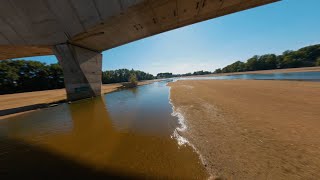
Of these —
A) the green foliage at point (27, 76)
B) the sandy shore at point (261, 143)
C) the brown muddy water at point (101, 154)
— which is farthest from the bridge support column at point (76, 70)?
the green foliage at point (27, 76)

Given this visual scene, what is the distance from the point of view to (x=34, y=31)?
1834 centimetres

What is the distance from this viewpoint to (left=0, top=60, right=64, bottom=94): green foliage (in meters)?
43.3

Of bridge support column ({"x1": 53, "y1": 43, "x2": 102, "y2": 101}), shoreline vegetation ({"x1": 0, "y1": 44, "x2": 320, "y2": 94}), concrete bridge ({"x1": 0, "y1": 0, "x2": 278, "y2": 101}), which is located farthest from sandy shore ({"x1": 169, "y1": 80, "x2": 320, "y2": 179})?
shoreline vegetation ({"x1": 0, "y1": 44, "x2": 320, "y2": 94})

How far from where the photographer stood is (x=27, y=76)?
4847 cm

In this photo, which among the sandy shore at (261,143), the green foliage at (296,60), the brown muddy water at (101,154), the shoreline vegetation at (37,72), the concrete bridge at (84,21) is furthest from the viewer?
the green foliage at (296,60)

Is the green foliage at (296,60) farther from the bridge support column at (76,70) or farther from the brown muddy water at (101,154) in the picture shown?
the bridge support column at (76,70)

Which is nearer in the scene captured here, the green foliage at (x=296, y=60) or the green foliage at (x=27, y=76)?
the green foliage at (x=27, y=76)

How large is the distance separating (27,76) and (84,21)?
49579 mm

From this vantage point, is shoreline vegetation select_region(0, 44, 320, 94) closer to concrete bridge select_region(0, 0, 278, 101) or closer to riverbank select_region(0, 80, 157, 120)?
riverbank select_region(0, 80, 157, 120)

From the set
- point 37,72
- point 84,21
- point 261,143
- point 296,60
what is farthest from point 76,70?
point 296,60

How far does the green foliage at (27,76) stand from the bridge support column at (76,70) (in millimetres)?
40508

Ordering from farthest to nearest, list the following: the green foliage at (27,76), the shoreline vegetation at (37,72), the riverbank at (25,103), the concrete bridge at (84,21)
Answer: the shoreline vegetation at (37,72) < the green foliage at (27,76) < the riverbank at (25,103) < the concrete bridge at (84,21)

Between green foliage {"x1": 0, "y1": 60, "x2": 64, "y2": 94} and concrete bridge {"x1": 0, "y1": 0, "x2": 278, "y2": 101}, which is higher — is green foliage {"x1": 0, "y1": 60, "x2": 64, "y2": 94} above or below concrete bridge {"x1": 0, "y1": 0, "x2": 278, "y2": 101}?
below

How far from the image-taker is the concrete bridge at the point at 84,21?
15.4 m
